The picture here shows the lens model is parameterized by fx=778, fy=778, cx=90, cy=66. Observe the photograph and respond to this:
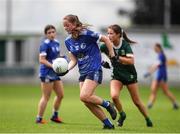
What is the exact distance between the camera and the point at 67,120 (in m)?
20.0

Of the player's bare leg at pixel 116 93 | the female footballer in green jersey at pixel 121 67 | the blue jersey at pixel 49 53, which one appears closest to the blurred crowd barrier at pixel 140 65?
the blue jersey at pixel 49 53

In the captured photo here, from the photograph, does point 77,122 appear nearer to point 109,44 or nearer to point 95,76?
point 95,76

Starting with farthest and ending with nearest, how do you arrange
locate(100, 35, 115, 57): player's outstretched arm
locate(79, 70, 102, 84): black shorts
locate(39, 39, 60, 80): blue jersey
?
locate(39, 39, 60, 80): blue jersey < locate(79, 70, 102, 84): black shorts < locate(100, 35, 115, 57): player's outstretched arm

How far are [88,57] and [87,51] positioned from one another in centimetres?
13

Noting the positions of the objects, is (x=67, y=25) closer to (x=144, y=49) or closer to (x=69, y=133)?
(x=69, y=133)

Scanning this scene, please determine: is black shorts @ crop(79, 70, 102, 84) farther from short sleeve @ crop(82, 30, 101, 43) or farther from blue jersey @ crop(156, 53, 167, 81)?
blue jersey @ crop(156, 53, 167, 81)

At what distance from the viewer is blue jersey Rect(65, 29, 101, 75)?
1620cm

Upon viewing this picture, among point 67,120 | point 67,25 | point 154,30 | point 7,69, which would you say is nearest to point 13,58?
point 7,69

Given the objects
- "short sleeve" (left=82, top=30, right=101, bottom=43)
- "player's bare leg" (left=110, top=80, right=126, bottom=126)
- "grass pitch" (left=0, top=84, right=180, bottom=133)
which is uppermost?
"short sleeve" (left=82, top=30, right=101, bottom=43)

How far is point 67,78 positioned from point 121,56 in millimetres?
33693

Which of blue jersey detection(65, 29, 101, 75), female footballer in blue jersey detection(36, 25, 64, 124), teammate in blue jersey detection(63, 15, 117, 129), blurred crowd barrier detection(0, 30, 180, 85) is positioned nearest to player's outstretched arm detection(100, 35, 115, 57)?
teammate in blue jersey detection(63, 15, 117, 129)

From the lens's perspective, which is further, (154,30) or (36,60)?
→ (36,60)

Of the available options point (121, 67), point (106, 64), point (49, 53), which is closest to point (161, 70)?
point (49, 53)

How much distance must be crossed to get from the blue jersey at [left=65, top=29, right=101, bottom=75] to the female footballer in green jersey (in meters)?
0.62
